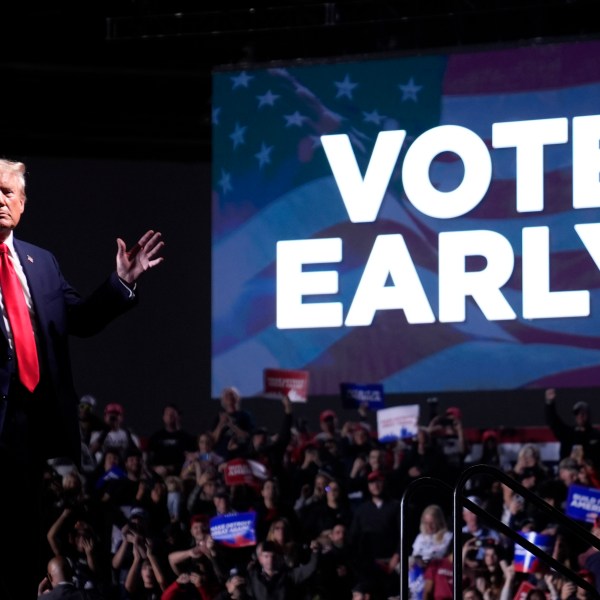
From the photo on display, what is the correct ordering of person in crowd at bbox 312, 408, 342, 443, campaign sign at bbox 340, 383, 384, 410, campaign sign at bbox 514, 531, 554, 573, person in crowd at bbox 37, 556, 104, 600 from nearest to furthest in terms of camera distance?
campaign sign at bbox 514, 531, 554, 573 → person in crowd at bbox 37, 556, 104, 600 → person in crowd at bbox 312, 408, 342, 443 → campaign sign at bbox 340, 383, 384, 410

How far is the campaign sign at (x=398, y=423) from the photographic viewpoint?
290 inches

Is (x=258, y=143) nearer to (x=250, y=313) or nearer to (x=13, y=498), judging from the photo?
(x=250, y=313)

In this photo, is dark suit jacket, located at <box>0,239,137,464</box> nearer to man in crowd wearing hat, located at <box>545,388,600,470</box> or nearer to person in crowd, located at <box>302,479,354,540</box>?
person in crowd, located at <box>302,479,354,540</box>

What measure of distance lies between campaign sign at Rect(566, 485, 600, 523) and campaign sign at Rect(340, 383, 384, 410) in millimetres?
1633

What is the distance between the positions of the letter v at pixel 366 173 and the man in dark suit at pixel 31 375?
5.87 meters

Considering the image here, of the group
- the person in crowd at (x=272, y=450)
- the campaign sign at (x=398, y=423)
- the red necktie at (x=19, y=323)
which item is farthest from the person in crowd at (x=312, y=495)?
the red necktie at (x=19, y=323)

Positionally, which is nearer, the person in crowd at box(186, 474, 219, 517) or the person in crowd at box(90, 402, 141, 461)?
the person in crowd at box(186, 474, 219, 517)

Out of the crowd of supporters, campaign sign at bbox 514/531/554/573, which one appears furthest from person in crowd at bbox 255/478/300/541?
campaign sign at bbox 514/531/554/573

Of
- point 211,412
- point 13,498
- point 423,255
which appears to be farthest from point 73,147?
point 13,498

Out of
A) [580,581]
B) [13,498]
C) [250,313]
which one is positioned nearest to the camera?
[13,498]

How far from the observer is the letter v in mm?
8344

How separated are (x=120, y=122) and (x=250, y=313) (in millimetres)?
3283

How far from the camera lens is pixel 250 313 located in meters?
8.70

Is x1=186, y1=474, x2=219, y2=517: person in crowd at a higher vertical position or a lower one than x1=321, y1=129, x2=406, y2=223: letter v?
lower
